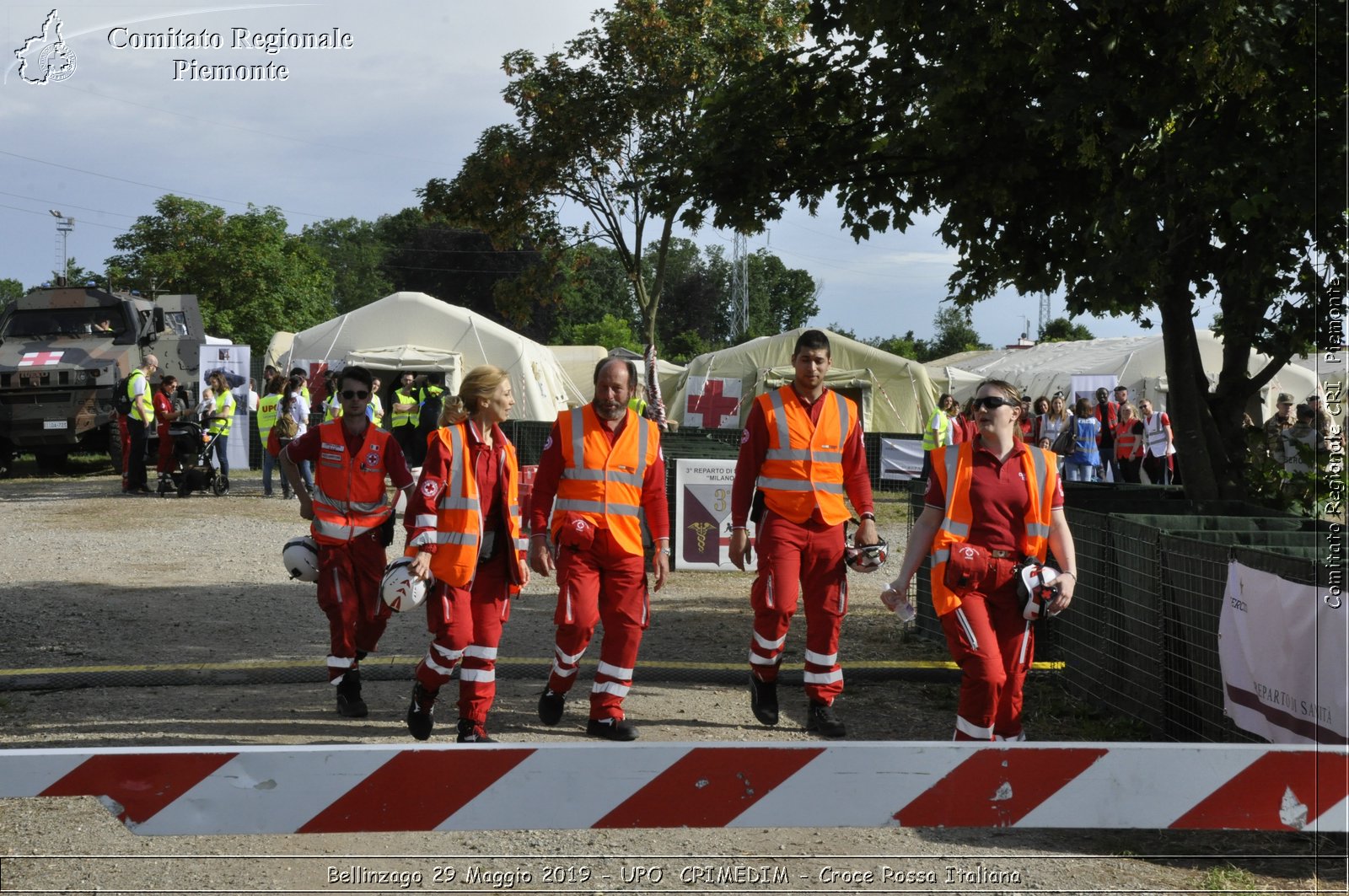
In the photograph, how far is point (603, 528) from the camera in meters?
6.41

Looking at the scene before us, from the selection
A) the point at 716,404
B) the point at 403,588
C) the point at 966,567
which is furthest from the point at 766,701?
the point at 716,404

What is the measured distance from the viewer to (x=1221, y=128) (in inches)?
286

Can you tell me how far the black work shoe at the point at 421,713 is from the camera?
633 cm

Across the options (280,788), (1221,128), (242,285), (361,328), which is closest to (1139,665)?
(1221,128)

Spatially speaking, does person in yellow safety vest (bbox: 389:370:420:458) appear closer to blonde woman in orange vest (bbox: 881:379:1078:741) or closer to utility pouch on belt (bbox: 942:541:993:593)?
blonde woman in orange vest (bbox: 881:379:1078:741)

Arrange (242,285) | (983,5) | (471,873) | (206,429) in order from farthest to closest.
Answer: (242,285), (206,429), (983,5), (471,873)

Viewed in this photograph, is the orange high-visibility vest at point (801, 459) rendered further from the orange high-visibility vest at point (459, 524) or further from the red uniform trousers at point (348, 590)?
the red uniform trousers at point (348, 590)

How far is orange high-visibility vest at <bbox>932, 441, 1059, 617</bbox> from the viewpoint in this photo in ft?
17.9

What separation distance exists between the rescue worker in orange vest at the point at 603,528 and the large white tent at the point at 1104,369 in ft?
85.8

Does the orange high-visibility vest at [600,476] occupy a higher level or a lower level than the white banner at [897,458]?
higher

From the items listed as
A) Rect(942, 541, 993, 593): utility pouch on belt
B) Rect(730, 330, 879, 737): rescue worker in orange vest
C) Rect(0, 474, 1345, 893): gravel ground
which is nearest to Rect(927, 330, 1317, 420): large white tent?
Rect(0, 474, 1345, 893): gravel ground

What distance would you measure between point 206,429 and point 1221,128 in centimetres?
1697

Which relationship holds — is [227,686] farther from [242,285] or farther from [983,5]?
[242,285]

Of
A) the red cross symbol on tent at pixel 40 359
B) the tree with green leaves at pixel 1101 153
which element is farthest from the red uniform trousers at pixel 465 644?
the red cross symbol on tent at pixel 40 359
